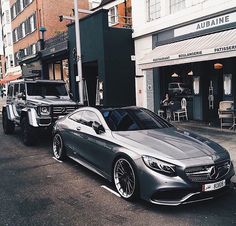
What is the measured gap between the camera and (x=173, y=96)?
587 inches

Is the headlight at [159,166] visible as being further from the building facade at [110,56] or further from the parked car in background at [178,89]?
the building facade at [110,56]

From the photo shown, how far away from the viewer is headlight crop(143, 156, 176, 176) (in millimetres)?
4578

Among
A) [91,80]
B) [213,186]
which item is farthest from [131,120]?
[91,80]

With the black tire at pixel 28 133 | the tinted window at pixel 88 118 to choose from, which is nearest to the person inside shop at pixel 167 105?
the black tire at pixel 28 133

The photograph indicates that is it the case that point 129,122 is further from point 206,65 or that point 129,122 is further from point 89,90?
point 89,90

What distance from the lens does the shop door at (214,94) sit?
1302 cm

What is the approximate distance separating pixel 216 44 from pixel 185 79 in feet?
13.9

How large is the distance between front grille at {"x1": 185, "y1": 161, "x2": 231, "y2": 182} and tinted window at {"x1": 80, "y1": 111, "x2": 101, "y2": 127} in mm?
2398

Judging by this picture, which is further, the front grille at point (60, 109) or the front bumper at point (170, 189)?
the front grille at point (60, 109)

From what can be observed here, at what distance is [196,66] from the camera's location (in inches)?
537

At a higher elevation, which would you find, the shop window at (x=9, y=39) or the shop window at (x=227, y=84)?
the shop window at (x=9, y=39)

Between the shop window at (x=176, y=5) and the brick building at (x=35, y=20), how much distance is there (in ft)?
53.4

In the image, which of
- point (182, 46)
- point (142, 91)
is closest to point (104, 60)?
point (142, 91)

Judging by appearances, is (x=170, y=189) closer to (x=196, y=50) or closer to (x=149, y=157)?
(x=149, y=157)
